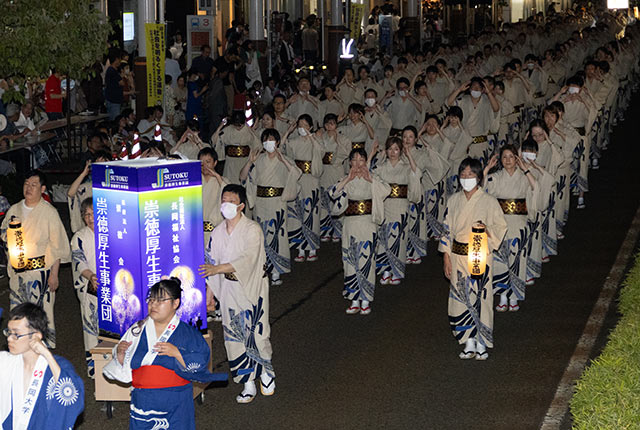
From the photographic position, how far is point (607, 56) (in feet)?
71.2

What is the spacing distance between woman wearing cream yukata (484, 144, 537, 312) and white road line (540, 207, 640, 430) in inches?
32.0

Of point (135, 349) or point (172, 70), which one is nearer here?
point (135, 349)

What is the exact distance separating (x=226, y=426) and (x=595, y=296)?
4.88 metres

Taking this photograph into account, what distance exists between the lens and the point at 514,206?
11078 mm

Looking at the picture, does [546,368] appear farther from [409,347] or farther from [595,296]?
[595,296]

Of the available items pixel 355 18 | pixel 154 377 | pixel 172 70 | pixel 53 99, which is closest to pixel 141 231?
pixel 154 377

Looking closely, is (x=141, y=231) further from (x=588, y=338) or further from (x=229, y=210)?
(x=588, y=338)

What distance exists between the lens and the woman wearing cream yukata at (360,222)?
435 inches

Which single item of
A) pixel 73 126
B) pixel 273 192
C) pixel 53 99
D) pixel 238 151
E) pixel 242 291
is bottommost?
pixel 242 291

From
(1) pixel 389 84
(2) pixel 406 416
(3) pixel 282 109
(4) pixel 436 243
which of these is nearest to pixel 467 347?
(2) pixel 406 416

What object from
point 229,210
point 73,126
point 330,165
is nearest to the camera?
point 229,210

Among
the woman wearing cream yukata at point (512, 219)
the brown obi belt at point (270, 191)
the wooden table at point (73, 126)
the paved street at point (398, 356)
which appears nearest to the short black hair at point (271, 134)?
the brown obi belt at point (270, 191)

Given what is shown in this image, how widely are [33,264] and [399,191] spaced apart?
4.13 metres

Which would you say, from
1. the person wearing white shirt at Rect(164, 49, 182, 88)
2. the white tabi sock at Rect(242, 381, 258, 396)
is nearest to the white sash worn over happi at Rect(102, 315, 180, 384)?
the white tabi sock at Rect(242, 381, 258, 396)
